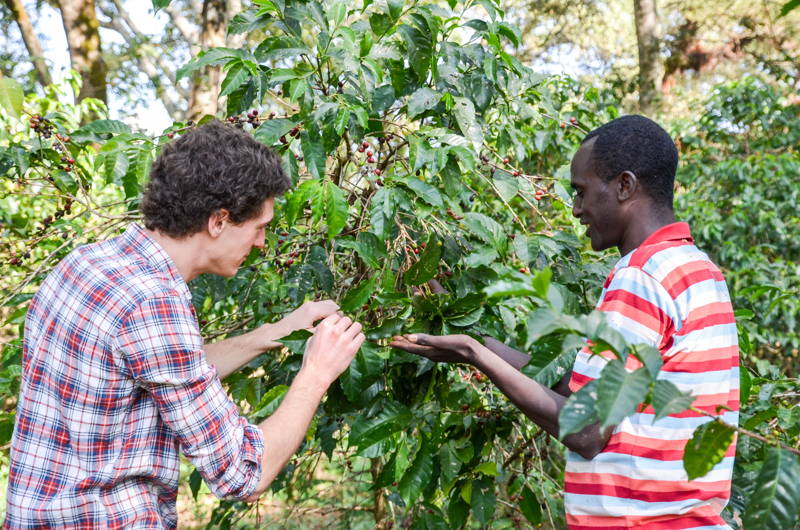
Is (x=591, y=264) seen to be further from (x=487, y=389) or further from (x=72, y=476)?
(x=72, y=476)

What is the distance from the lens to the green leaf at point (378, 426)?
1734 millimetres

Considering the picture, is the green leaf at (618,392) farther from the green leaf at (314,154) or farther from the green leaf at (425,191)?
the green leaf at (314,154)

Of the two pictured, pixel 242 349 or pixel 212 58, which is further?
pixel 242 349

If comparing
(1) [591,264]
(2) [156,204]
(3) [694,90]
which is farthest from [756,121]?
(3) [694,90]

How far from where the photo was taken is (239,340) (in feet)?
6.47

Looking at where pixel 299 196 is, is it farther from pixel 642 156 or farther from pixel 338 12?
pixel 642 156

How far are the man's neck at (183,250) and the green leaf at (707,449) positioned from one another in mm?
1170

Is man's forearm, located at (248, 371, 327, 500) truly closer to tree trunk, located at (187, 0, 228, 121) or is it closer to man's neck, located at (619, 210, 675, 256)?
man's neck, located at (619, 210, 675, 256)

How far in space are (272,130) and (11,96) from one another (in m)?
0.66

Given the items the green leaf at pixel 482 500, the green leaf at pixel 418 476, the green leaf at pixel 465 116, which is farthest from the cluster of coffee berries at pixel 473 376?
the green leaf at pixel 465 116

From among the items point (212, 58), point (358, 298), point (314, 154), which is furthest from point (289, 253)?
point (212, 58)

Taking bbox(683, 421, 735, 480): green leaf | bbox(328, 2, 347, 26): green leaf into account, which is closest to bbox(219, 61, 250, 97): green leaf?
bbox(328, 2, 347, 26): green leaf

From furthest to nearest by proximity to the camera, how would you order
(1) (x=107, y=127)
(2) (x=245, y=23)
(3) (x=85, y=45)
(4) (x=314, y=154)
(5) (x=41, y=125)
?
(3) (x=85, y=45) → (5) (x=41, y=125) → (1) (x=107, y=127) → (2) (x=245, y=23) → (4) (x=314, y=154)

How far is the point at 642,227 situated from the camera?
152cm
